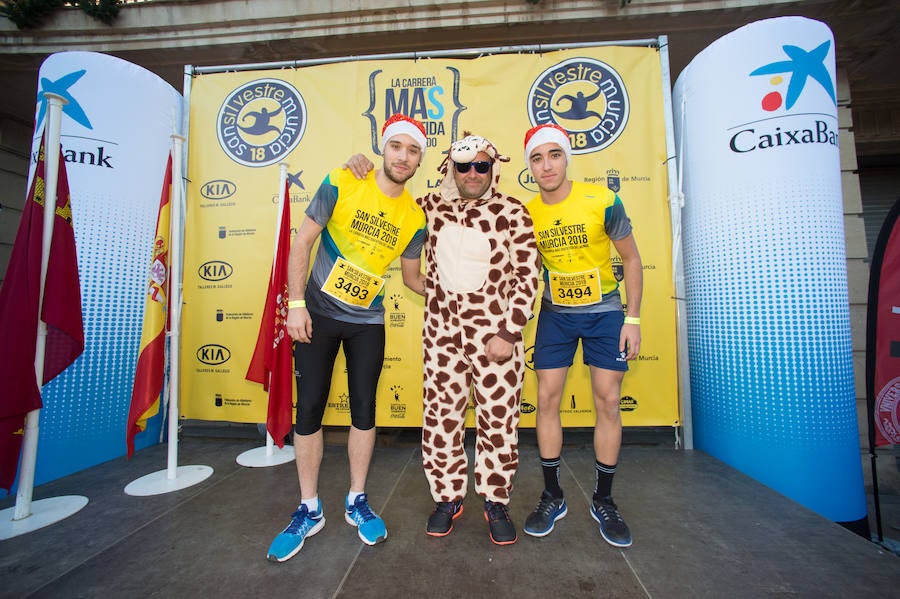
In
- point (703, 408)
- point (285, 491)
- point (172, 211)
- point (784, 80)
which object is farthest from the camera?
point (703, 408)

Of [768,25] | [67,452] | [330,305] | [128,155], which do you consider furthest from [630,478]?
[128,155]

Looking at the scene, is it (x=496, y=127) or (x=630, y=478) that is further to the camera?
(x=496, y=127)

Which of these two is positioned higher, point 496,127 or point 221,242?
point 496,127

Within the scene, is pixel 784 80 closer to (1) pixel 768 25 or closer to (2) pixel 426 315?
(1) pixel 768 25

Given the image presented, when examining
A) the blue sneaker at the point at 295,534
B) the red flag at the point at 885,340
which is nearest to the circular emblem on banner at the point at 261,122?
the blue sneaker at the point at 295,534

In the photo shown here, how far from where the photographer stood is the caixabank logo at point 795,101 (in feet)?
8.68

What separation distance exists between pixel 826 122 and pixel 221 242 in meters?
4.99

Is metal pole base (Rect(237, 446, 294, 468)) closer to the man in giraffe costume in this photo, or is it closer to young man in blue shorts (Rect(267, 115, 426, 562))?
young man in blue shorts (Rect(267, 115, 426, 562))

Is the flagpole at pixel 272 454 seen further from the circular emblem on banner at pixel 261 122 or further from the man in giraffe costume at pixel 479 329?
the man in giraffe costume at pixel 479 329

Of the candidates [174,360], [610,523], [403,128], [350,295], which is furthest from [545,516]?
[174,360]

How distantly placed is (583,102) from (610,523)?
10.7 feet

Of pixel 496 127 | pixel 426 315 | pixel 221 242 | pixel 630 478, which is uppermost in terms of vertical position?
pixel 496 127

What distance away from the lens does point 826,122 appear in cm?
267

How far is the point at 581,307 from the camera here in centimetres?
196
